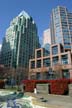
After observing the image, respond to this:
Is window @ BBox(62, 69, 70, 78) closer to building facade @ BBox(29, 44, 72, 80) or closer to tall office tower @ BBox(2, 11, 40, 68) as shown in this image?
building facade @ BBox(29, 44, 72, 80)

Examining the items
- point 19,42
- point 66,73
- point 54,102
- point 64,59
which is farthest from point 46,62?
point 19,42

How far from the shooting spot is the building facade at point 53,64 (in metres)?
73.9

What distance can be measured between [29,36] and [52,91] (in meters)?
165

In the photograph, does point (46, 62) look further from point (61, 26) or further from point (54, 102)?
point (61, 26)

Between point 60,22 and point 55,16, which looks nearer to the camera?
point 60,22

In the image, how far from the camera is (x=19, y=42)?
176 metres

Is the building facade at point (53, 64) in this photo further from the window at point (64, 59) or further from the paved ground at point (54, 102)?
the paved ground at point (54, 102)

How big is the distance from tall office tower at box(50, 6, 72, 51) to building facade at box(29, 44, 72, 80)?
73216 millimetres

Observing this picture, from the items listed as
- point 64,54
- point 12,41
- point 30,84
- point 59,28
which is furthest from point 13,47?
point 30,84

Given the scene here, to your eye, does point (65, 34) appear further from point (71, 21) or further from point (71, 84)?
point (71, 84)

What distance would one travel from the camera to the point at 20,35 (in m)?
179

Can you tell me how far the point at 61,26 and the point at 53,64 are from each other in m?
98.4

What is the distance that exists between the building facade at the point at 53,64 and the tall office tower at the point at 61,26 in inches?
2883

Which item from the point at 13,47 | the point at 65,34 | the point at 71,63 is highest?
the point at 65,34
